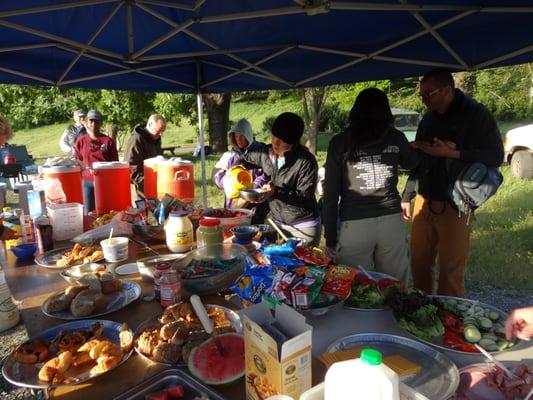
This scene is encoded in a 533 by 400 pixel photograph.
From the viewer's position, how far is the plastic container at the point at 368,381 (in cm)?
72

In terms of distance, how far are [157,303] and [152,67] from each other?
2665mm

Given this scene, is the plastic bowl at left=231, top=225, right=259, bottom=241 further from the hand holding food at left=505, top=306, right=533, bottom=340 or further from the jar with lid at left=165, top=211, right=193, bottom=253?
the hand holding food at left=505, top=306, right=533, bottom=340

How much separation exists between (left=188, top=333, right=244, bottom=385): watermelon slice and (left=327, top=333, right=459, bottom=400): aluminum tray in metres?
0.32

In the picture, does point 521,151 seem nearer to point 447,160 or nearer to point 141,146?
point 447,160

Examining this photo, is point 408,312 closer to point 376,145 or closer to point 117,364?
point 117,364

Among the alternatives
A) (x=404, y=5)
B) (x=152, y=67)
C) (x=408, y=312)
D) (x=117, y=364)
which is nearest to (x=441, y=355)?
(x=408, y=312)

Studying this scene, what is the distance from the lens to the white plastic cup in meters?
2.15

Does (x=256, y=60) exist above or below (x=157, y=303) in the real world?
above

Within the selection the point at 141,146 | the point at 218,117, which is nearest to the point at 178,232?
the point at 141,146

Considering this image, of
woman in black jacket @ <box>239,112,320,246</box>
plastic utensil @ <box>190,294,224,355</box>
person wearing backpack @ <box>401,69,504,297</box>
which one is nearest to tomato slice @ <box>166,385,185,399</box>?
plastic utensil @ <box>190,294,224,355</box>

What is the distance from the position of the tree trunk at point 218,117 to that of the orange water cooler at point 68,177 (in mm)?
11273

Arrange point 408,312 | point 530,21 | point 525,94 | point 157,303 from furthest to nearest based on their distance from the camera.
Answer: point 525,94 → point 530,21 → point 157,303 → point 408,312

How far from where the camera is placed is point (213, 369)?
3.76 ft

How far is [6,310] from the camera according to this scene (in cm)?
275
